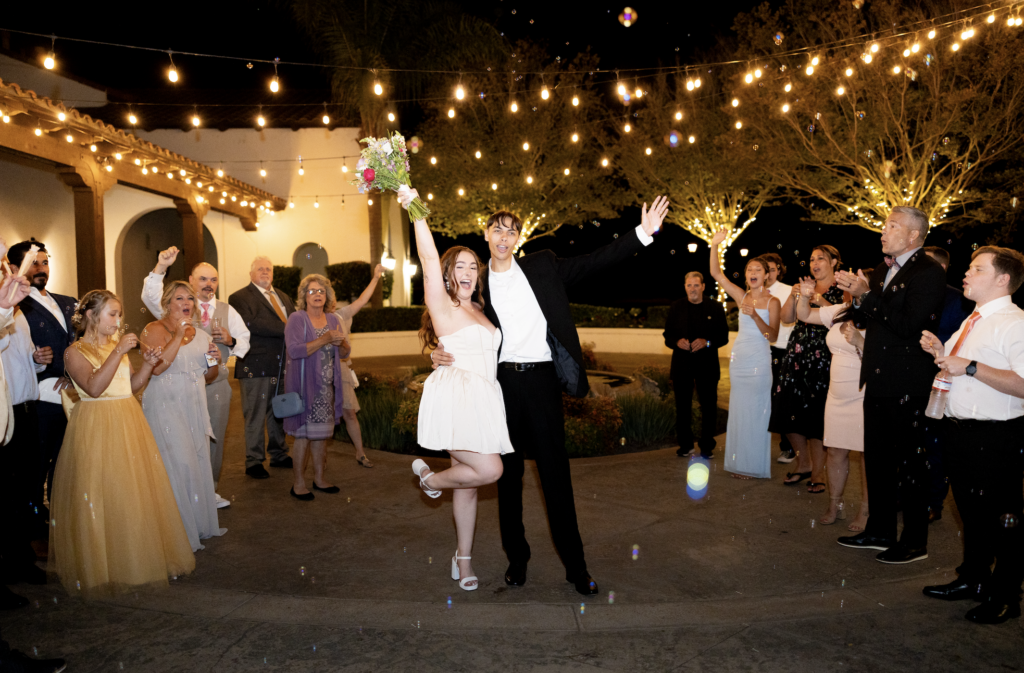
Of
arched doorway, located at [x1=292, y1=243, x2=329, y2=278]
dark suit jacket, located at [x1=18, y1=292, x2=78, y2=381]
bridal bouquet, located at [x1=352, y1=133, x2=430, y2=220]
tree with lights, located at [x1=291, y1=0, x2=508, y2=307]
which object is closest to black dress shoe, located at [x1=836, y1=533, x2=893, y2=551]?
bridal bouquet, located at [x1=352, y1=133, x2=430, y2=220]

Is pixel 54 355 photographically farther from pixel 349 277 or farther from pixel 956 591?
pixel 349 277

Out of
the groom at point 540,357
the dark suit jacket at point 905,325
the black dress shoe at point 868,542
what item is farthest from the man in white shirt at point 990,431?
the groom at point 540,357

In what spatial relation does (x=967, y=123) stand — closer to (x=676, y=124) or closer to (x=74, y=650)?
(x=676, y=124)

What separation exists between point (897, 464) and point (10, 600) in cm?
524

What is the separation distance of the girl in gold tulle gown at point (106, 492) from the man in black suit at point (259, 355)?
2.47 metres

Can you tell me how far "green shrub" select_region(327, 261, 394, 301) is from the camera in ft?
69.2

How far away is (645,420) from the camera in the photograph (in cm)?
815

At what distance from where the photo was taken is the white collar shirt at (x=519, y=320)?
4.19m

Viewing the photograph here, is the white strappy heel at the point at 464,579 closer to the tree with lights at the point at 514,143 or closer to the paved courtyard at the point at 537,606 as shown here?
the paved courtyard at the point at 537,606

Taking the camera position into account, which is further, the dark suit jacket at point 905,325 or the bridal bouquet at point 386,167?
the dark suit jacket at point 905,325

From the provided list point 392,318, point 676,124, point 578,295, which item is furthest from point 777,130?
point 578,295

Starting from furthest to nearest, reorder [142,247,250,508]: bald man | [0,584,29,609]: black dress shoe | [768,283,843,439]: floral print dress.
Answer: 1. [768,283,843,439]: floral print dress
2. [142,247,250,508]: bald man
3. [0,584,29,609]: black dress shoe

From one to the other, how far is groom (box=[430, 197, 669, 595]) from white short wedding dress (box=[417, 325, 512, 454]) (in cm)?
20

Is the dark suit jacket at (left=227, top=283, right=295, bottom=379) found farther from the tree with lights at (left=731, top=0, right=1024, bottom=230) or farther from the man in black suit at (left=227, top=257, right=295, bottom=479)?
the tree with lights at (left=731, top=0, right=1024, bottom=230)
